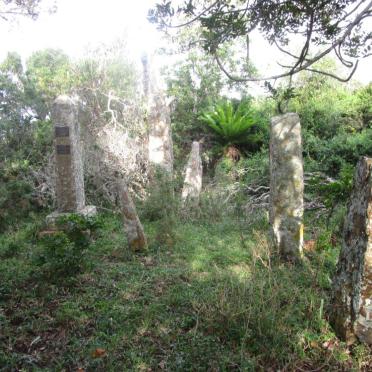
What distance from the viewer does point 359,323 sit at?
2.52 m

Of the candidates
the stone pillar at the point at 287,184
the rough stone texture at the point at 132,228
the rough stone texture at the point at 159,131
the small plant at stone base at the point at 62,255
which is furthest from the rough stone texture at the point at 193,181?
the small plant at stone base at the point at 62,255

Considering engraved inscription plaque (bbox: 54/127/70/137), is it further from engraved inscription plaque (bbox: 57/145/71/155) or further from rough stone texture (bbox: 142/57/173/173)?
rough stone texture (bbox: 142/57/173/173)

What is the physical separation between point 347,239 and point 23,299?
10.3 ft

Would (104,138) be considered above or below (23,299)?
above

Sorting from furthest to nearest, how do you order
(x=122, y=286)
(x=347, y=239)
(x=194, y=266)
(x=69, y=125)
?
(x=69, y=125) < (x=194, y=266) < (x=122, y=286) < (x=347, y=239)

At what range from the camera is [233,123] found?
36.3 ft

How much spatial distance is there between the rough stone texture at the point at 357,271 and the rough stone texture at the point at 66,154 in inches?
208

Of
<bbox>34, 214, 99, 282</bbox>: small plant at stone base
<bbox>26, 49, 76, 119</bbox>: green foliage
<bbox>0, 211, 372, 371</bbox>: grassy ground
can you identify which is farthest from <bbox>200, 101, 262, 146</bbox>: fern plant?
<bbox>34, 214, 99, 282</bbox>: small plant at stone base

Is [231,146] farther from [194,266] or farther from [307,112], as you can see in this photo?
[194,266]

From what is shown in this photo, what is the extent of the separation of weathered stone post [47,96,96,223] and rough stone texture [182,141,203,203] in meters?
2.53

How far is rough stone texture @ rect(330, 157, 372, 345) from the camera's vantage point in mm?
2492

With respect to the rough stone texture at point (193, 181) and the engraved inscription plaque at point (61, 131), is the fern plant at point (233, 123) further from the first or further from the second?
the engraved inscription plaque at point (61, 131)

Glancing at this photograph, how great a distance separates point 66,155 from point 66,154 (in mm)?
20

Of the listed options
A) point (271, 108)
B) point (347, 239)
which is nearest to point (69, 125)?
point (347, 239)
